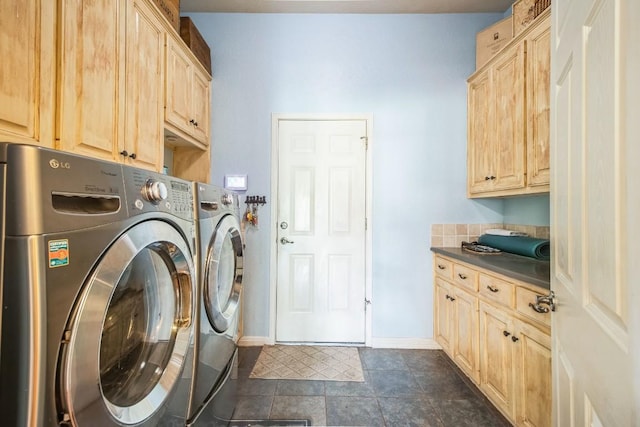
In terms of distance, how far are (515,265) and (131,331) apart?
6.14 ft

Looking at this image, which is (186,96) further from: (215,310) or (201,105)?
(215,310)

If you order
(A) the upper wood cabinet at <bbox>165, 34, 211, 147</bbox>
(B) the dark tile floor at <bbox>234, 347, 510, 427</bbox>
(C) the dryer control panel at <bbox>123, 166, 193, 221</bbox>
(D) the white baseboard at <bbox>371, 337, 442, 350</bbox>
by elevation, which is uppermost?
(A) the upper wood cabinet at <bbox>165, 34, 211, 147</bbox>

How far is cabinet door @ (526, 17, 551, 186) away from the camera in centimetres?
159

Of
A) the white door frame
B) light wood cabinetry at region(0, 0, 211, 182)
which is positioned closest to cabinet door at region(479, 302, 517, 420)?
the white door frame

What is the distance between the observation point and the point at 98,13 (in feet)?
4.00

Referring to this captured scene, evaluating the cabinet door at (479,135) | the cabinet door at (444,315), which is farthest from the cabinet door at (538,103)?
the cabinet door at (444,315)

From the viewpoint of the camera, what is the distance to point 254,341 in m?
2.39

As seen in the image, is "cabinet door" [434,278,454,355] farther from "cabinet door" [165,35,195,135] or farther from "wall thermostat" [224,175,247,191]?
"cabinet door" [165,35,195,135]

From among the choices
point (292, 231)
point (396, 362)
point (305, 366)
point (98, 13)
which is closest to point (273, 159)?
point (292, 231)

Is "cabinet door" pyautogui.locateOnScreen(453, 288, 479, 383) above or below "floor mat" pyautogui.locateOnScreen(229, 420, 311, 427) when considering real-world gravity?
above

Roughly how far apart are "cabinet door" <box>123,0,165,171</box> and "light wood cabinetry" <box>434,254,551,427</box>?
2.12 meters

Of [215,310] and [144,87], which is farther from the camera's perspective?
[144,87]

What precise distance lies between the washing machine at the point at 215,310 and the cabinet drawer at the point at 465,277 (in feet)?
4.95

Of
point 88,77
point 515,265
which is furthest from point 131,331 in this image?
point 515,265
